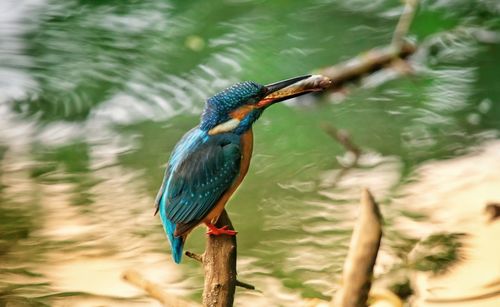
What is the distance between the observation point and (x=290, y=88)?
0.96 m

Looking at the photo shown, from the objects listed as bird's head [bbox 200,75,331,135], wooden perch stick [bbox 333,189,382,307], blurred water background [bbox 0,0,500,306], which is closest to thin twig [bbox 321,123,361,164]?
blurred water background [bbox 0,0,500,306]

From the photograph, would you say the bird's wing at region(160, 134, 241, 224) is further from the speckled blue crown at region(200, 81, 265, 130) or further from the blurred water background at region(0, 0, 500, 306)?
the blurred water background at region(0, 0, 500, 306)

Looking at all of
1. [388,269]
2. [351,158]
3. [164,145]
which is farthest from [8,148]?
[388,269]

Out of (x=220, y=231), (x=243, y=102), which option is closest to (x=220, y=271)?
(x=220, y=231)

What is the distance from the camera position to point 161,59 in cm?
162

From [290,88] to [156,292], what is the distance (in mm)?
374

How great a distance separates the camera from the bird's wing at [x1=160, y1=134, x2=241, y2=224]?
938mm

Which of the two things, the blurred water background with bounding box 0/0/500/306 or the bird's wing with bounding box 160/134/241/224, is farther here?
the blurred water background with bounding box 0/0/500/306

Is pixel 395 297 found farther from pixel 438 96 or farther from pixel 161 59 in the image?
pixel 161 59

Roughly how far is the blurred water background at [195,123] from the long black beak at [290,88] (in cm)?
45

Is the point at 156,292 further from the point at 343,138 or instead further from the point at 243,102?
the point at 343,138

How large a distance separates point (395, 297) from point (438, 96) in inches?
18.8

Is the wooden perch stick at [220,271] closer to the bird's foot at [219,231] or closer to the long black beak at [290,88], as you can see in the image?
the bird's foot at [219,231]

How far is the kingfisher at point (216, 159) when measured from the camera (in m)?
0.94
